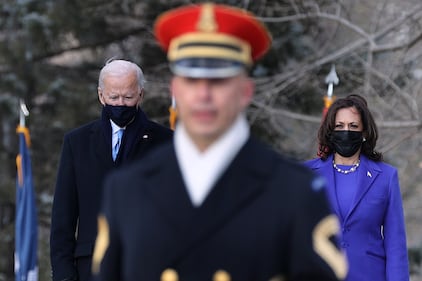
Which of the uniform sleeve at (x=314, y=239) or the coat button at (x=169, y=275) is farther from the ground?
the uniform sleeve at (x=314, y=239)

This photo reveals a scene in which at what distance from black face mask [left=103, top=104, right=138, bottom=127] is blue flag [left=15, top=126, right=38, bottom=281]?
16.8ft

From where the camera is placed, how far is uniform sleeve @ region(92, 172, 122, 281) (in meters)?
3.77

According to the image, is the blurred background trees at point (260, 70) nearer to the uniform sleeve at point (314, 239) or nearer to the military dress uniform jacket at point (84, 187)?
the military dress uniform jacket at point (84, 187)

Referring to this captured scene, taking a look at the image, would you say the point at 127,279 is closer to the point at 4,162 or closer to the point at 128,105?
the point at 128,105

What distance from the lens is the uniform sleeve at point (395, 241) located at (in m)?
6.98

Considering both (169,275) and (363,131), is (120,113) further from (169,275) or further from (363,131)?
(169,275)

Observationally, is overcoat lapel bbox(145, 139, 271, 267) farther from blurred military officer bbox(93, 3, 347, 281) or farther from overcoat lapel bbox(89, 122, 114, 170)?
overcoat lapel bbox(89, 122, 114, 170)

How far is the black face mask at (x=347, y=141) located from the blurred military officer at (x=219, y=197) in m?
3.52

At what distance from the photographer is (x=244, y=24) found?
12.1 feet

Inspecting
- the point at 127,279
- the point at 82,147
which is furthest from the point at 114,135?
the point at 127,279

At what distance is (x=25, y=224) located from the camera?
12.2 metres

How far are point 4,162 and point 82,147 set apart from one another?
16.1 metres

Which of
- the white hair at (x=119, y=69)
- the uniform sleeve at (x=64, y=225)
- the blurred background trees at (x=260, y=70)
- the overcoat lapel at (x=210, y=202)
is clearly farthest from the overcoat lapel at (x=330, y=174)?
the blurred background trees at (x=260, y=70)

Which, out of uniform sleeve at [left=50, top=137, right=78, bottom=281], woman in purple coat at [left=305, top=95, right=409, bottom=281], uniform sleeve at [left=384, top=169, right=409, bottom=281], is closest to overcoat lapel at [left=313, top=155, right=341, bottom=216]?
woman in purple coat at [left=305, top=95, right=409, bottom=281]
